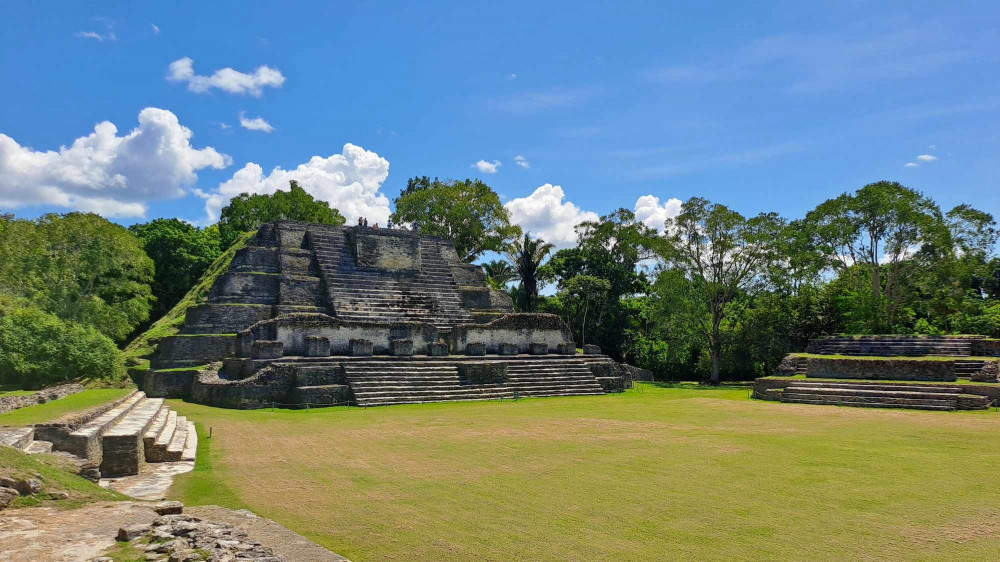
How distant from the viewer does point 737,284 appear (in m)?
27.5

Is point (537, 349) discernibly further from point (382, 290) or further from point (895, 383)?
point (895, 383)

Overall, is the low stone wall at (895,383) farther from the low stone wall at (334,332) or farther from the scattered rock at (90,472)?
the scattered rock at (90,472)

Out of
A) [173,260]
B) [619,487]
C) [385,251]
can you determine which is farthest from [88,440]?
[173,260]

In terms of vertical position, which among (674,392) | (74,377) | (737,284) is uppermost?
(737,284)

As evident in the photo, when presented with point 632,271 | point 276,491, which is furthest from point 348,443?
point 632,271

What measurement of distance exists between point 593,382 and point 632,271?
770 inches

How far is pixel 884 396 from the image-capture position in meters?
16.1

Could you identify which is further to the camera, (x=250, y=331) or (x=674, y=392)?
(x=674, y=392)

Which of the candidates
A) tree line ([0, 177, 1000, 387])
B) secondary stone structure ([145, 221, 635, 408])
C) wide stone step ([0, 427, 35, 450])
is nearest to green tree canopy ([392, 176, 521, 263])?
tree line ([0, 177, 1000, 387])

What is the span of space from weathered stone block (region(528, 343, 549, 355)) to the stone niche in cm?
567

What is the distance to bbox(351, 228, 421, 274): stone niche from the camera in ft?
82.3

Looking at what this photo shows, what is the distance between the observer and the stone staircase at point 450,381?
17.3m

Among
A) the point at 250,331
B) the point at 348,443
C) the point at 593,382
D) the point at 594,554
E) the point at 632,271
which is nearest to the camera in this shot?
the point at 594,554

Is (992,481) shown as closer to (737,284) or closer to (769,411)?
(769,411)
